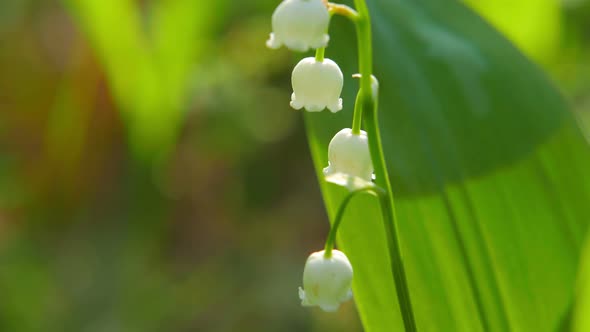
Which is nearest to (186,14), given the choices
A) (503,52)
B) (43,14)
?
(43,14)

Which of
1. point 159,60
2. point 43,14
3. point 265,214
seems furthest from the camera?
point 43,14

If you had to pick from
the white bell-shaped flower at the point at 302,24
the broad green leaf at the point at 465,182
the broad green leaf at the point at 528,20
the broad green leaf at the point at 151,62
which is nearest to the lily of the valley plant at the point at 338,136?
the white bell-shaped flower at the point at 302,24

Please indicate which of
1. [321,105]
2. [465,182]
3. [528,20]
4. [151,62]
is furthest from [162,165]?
[321,105]

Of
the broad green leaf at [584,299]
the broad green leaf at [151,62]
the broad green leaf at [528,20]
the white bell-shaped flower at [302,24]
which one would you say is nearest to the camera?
the white bell-shaped flower at [302,24]

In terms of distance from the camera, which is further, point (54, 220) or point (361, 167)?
point (54, 220)

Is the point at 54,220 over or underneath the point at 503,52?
underneath

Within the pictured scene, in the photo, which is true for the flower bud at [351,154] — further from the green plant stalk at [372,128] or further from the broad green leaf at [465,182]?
the broad green leaf at [465,182]

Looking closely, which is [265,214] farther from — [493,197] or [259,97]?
[493,197]

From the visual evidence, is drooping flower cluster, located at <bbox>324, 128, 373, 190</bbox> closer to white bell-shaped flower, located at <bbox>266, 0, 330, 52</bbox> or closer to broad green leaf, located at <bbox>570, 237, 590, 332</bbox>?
white bell-shaped flower, located at <bbox>266, 0, 330, 52</bbox>
